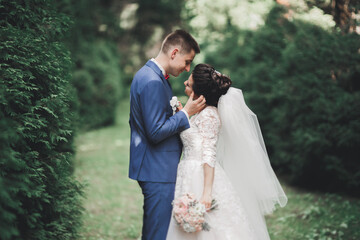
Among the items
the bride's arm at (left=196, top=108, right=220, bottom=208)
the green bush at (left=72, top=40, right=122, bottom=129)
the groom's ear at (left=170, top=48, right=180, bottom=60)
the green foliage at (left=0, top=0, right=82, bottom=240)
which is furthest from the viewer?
the green bush at (left=72, top=40, right=122, bottom=129)

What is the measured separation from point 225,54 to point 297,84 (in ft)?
17.2

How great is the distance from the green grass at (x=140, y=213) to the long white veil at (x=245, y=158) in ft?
5.83

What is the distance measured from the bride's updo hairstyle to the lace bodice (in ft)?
0.38

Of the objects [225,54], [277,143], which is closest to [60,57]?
[277,143]

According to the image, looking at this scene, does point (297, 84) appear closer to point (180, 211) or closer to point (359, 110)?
point (359, 110)

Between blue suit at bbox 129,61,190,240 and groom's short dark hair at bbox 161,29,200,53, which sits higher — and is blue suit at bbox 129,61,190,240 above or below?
below

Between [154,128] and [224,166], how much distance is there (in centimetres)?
103

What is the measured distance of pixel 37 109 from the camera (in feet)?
10.2

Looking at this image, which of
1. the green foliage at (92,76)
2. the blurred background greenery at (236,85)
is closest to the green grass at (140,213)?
the blurred background greenery at (236,85)

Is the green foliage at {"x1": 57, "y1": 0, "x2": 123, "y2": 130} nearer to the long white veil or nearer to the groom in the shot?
the groom

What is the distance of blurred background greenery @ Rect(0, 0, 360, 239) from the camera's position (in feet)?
9.34

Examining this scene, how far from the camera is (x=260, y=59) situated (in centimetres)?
943

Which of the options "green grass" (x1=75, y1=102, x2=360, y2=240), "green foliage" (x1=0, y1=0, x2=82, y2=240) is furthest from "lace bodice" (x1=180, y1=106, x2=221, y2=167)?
"green grass" (x1=75, y1=102, x2=360, y2=240)

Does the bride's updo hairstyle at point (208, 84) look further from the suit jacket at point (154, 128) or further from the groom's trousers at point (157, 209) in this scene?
the groom's trousers at point (157, 209)
